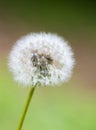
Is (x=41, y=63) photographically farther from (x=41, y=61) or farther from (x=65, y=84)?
(x=65, y=84)

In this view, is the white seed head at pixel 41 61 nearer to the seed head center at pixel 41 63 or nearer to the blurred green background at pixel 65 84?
the seed head center at pixel 41 63

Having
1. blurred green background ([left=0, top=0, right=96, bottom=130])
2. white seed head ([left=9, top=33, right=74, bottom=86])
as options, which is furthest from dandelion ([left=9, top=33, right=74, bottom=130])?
blurred green background ([left=0, top=0, right=96, bottom=130])

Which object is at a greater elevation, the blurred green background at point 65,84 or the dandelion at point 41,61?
the blurred green background at point 65,84

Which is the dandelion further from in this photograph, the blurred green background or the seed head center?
the blurred green background

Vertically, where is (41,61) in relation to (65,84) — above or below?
below

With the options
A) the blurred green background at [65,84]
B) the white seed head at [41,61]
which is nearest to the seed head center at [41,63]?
the white seed head at [41,61]

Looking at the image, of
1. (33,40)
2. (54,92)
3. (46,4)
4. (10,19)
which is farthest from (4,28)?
(33,40)

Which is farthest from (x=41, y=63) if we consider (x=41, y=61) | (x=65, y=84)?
(x=65, y=84)
